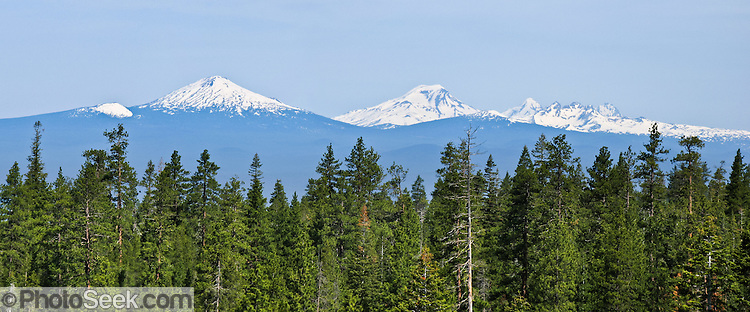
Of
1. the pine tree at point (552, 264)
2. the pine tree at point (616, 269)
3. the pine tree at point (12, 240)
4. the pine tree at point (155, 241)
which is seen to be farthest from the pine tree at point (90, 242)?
the pine tree at point (616, 269)

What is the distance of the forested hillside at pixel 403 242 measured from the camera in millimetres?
47625

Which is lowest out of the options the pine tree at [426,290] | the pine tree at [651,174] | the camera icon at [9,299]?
the camera icon at [9,299]

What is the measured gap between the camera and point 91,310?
55594mm

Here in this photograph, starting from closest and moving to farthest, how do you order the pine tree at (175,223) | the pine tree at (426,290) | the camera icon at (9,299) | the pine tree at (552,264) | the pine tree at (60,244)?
the pine tree at (426,290) < the pine tree at (552,264) < the pine tree at (60,244) < the camera icon at (9,299) < the pine tree at (175,223)

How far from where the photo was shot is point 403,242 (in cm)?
5894

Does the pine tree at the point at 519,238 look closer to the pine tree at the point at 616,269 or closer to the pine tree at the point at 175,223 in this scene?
the pine tree at the point at 616,269

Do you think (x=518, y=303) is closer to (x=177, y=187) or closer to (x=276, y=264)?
(x=276, y=264)

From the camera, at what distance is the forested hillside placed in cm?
4762

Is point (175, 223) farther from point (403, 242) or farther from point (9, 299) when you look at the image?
point (403, 242)

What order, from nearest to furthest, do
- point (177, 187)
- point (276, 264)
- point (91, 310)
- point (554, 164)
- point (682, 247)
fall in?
1. point (682, 247)
2. point (91, 310)
3. point (276, 264)
4. point (554, 164)
5. point (177, 187)

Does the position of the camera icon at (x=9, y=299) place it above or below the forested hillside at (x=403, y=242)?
below

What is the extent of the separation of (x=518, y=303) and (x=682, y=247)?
37.1 feet

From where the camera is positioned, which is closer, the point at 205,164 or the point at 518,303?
the point at 518,303

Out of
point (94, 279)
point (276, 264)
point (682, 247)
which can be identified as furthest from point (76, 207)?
point (682, 247)
